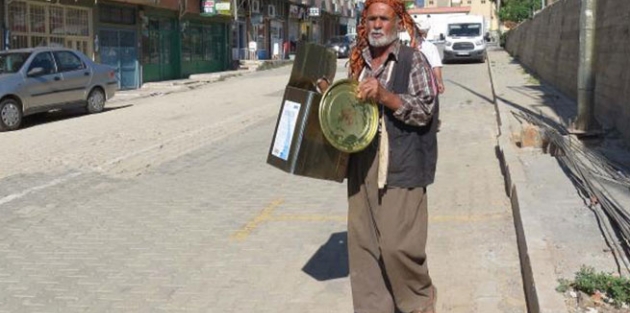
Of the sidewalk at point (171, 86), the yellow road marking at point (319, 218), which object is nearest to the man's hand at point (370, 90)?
→ the yellow road marking at point (319, 218)

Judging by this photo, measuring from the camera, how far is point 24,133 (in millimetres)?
14383

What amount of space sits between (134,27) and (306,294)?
2430 cm

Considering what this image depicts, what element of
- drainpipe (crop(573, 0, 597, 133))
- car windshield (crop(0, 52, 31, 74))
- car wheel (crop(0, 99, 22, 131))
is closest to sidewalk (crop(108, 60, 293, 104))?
car windshield (crop(0, 52, 31, 74))

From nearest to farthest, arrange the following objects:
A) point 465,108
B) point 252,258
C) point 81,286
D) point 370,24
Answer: point 370,24
point 81,286
point 252,258
point 465,108

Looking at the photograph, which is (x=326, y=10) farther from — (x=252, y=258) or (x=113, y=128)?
(x=252, y=258)

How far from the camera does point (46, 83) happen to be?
15703 millimetres

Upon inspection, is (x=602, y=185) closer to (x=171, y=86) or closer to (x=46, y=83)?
(x=46, y=83)

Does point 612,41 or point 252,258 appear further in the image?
point 612,41

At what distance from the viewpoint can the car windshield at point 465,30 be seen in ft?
120

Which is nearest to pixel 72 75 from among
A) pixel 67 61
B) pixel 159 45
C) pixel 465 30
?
pixel 67 61

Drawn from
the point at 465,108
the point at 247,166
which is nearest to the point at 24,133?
the point at 247,166

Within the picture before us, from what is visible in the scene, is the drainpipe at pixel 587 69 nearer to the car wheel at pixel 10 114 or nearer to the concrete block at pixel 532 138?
the concrete block at pixel 532 138

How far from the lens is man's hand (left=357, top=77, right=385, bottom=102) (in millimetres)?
3455

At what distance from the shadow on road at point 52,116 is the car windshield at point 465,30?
2182cm
